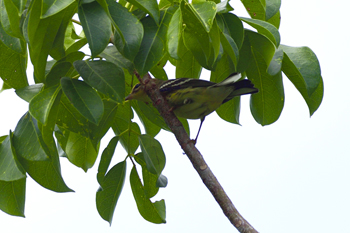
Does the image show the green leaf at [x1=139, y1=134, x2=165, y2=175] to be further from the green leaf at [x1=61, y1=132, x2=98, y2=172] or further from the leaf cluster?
the green leaf at [x1=61, y1=132, x2=98, y2=172]

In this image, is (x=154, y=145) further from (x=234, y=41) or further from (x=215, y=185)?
A: (x=234, y=41)

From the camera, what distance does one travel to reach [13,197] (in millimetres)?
A: 2549

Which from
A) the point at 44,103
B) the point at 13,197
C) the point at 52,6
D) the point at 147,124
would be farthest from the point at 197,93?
the point at 52,6

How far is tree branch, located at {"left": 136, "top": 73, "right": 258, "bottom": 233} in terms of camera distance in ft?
6.97

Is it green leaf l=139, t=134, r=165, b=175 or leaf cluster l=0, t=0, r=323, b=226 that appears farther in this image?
green leaf l=139, t=134, r=165, b=175

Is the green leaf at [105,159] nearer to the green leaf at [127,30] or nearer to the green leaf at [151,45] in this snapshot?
the green leaf at [151,45]

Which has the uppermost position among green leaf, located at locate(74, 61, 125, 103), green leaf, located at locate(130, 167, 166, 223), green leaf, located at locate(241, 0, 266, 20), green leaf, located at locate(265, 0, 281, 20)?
green leaf, located at locate(241, 0, 266, 20)

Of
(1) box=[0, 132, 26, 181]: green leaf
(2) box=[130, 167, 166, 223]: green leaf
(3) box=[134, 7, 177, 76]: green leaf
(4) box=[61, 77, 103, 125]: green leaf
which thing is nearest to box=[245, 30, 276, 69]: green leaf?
(3) box=[134, 7, 177, 76]: green leaf

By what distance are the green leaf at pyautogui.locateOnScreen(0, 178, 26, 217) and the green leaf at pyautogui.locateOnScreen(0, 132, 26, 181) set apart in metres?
0.21

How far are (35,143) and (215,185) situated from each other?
3.23ft

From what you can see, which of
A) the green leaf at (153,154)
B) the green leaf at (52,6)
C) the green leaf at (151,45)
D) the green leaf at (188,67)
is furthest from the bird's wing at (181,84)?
the green leaf at (52,6)

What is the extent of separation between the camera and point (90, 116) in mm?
1904

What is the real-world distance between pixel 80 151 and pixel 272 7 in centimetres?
154

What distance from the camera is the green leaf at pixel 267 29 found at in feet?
6.81
